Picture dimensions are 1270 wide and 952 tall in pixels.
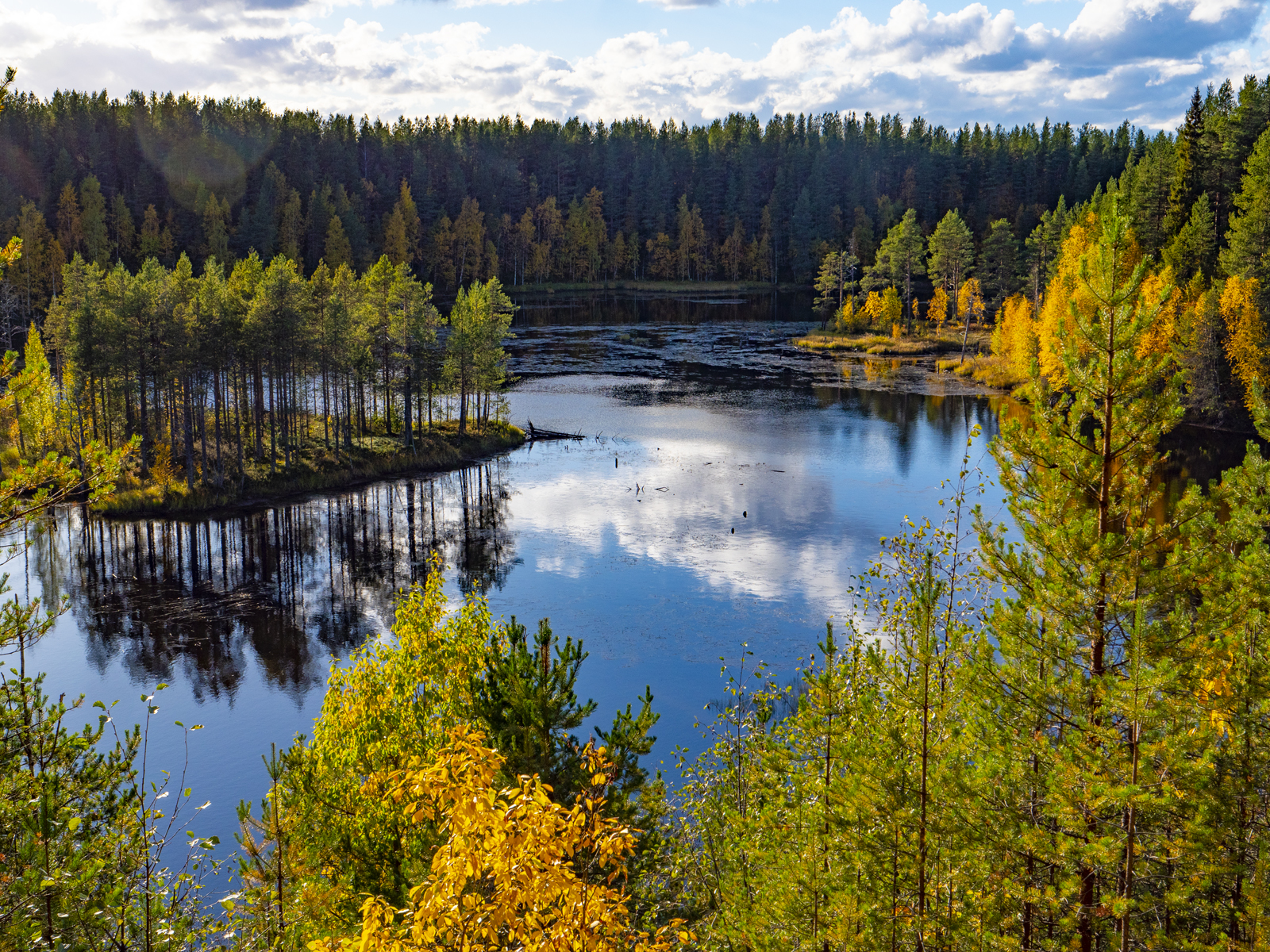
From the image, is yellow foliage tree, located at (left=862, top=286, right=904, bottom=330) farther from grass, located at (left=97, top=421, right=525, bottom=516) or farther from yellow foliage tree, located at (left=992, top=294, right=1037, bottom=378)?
grass, located at (left=97, top=421, right=525, bottom=516)

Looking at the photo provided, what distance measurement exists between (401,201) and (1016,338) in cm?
11082

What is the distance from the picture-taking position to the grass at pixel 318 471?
5744 centimetres

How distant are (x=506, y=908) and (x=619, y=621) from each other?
3308cm

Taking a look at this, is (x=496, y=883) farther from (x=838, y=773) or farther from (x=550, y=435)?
(x=550, y=435)

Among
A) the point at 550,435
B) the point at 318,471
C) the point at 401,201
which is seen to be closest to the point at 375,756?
the point at 318,471

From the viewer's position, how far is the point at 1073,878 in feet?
41.2

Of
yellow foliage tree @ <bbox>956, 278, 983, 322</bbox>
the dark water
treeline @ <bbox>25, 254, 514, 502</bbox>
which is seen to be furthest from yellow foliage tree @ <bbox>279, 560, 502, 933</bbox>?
yellow foliage tree @ <bbox>956, 278, 983, 322</bbox>

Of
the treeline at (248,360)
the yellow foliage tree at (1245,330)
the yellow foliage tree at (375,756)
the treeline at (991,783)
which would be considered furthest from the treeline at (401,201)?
A: the treeline at (991,783)

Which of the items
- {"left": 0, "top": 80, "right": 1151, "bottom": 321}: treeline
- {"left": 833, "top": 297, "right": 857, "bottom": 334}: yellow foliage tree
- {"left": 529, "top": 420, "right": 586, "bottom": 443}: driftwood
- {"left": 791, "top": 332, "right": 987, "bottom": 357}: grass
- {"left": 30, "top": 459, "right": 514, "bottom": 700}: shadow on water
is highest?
{"left": 0, "top": 80, "right": 1151, "bottom": 321}: treeline

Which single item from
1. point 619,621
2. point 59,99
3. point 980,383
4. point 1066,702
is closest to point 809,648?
point 619,621

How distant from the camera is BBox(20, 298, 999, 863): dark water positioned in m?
36.2

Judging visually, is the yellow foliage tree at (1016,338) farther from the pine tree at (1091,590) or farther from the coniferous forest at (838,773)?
the pine tree at (1091,590)

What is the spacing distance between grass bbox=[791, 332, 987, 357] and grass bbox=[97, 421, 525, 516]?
2164 inches

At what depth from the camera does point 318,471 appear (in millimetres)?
63844
